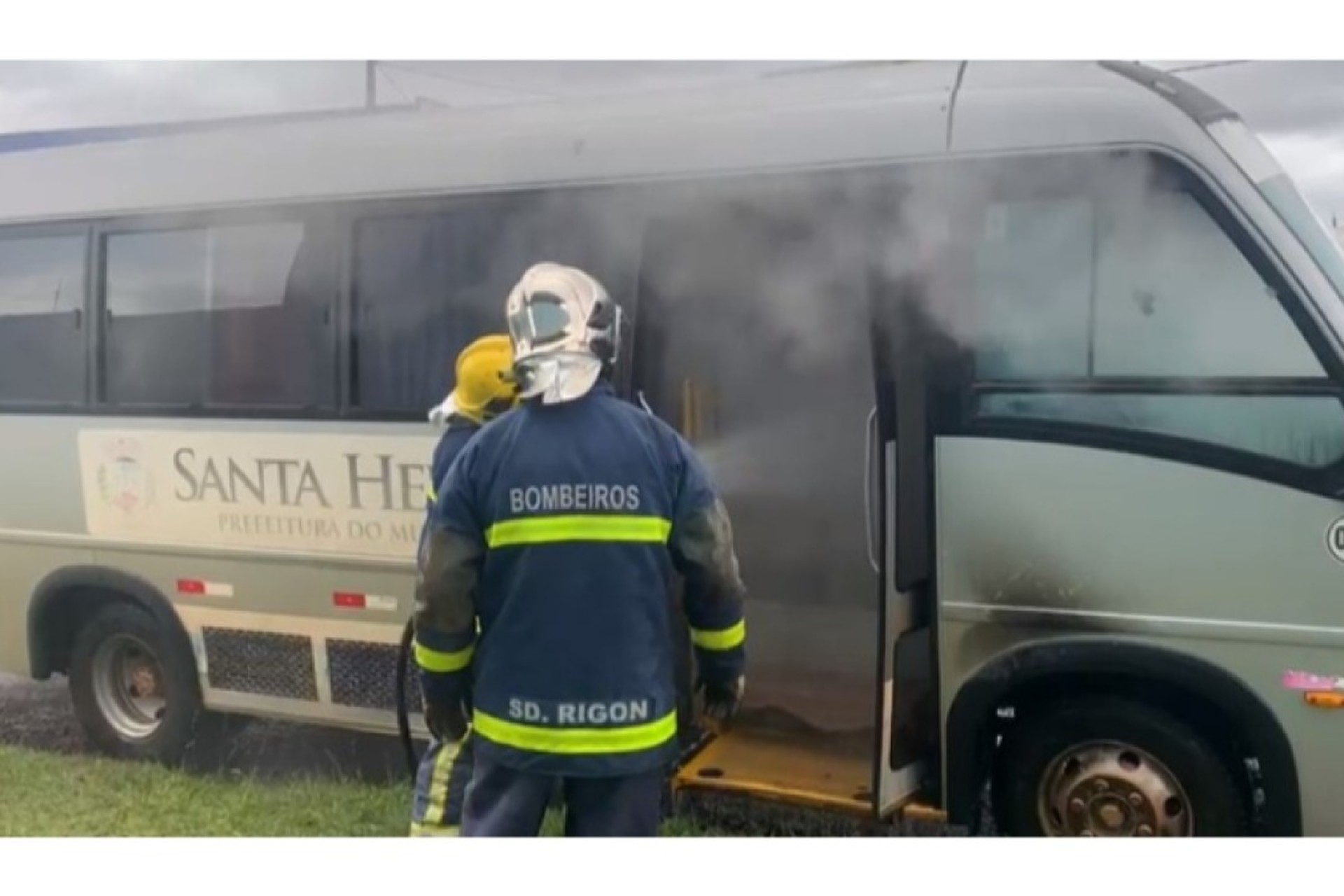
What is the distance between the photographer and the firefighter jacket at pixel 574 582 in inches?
135

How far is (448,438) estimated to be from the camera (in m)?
4.07

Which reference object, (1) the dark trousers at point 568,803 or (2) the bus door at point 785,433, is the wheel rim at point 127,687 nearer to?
(2) the bus door at point 785,433

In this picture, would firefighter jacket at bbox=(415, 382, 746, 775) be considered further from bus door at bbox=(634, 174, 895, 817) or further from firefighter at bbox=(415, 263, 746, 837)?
bus door at bbox=(634, 174, 895, 817)

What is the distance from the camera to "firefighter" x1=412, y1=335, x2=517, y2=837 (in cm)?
402

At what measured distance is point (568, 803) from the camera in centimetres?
367

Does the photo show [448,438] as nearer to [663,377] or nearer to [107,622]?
[663,377]

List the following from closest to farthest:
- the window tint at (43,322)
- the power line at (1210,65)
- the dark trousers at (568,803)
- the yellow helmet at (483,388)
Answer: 1. the dark trousers at (568,803)
2. the power line at (1210,65)
3. the yellow helmet at (483,388)
4. the window tint at (43,322)

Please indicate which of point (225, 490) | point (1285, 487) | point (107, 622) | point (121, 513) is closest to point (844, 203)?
point (1285, 487)

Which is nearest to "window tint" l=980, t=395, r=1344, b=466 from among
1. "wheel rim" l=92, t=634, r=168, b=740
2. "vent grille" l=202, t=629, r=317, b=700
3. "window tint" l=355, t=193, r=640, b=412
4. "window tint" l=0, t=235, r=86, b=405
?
"window tint" l=355, t=193, r=640, b=412

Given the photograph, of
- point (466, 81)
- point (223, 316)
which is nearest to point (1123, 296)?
point (466, 81)

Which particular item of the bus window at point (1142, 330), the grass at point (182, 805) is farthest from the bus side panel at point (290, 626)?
the bus window at point (1142, 330)

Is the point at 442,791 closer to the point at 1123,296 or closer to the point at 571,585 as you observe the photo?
the point at 571,585

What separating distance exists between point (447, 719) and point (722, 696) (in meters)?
0.67

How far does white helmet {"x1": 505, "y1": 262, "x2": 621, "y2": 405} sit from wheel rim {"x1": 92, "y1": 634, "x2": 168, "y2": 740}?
2.77m
